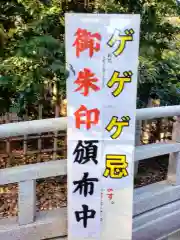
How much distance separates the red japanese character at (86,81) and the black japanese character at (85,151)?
0.27 metres

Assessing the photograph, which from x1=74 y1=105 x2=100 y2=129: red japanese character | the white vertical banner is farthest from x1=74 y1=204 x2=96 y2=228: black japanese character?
x1=74 y1=105 x2=100 y2=129: red japanese character

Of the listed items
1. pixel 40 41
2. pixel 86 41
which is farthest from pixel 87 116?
pixel 40 41

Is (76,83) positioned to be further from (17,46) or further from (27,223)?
(27,223)

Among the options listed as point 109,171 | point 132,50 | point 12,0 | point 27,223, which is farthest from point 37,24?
point 27,223

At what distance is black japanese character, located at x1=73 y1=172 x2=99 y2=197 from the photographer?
1.85 metres

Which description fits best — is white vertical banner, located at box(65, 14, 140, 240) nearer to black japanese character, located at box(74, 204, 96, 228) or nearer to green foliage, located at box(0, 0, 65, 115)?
black japanese character, located at box(74, 204, 96, 228)

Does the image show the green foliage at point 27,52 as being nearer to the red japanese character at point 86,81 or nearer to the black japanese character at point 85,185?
the red japanese character at point 86,81

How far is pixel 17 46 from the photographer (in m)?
1.45

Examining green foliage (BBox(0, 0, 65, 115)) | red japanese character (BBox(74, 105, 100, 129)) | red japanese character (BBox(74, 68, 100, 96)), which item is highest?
green foliage (BBox(0, 0, 65, 115))

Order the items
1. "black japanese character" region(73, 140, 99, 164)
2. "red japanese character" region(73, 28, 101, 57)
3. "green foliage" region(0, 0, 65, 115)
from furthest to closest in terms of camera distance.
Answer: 1. "black japanese character" region(73, 140, 99, 164)
2. "red japanese character" region(73, 28, 101, 57)
3. "green foliage" region(0, 0, 65, 115)

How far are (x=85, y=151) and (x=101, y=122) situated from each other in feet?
0.59

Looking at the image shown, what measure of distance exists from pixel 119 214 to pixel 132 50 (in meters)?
0.93

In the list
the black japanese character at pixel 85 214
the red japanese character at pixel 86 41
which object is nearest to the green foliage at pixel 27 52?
the red japanese character at pixel 86 41

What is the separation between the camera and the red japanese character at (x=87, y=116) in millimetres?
1770
